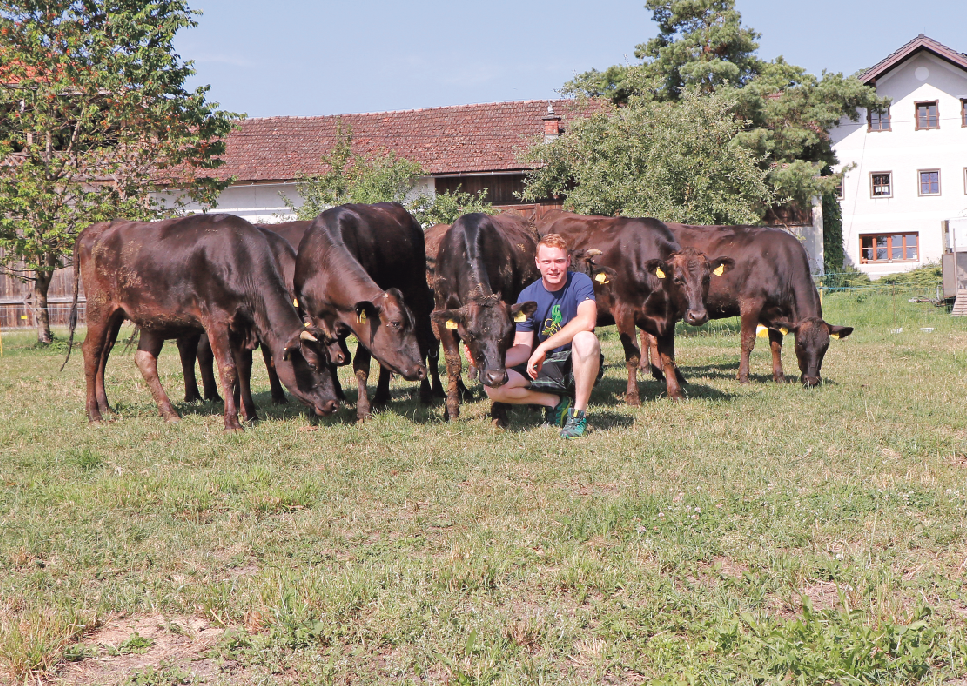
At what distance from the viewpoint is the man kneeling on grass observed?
7.45 meters

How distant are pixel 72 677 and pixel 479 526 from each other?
7.52 ft

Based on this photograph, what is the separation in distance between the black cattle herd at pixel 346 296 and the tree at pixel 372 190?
1232 cm

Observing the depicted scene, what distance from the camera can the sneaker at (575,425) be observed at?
7.45 m

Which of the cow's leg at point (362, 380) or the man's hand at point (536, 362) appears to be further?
the cow's leg at point (362, 380)

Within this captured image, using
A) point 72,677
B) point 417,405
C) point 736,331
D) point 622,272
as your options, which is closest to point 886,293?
point 736,331

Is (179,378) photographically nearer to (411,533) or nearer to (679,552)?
(411,533)

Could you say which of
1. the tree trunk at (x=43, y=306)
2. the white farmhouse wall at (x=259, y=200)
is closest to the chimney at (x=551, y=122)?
the white farmhouse wall at (x=259, y=200)

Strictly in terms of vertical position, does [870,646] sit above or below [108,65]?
below

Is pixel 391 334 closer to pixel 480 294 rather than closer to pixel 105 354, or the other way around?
pixel 480 294

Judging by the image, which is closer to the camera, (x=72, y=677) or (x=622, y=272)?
(x=72, y=677)

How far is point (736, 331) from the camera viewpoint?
19.4 meters

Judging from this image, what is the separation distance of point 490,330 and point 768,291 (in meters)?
6.01

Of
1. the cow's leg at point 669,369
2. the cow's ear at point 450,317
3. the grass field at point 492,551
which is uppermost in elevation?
the cow's ear at point 450,317

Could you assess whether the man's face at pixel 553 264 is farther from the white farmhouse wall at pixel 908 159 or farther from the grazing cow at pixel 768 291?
the white farmhouse wall at pixel 908 159
